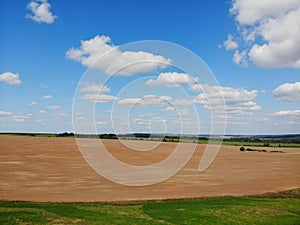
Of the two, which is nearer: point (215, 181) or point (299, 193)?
point (299, 193)

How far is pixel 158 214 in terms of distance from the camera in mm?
22812

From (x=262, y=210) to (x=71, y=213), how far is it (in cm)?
1321

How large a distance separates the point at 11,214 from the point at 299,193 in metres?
27.2

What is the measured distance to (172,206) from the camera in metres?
25.4

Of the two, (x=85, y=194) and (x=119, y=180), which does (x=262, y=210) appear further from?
(x=119, y=180)

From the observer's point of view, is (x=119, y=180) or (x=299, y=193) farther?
(x=119, y=180)

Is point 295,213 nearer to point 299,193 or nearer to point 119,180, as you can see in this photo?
point 299,193

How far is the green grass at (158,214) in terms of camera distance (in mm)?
20781

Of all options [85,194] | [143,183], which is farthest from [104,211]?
[143,183]

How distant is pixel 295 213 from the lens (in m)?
24.5

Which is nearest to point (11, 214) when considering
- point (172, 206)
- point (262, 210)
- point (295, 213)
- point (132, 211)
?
point (132, 211)

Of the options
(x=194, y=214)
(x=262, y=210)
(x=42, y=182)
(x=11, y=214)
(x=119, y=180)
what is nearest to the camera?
(x=11, y=214)

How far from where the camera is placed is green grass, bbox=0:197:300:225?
68.2 ft

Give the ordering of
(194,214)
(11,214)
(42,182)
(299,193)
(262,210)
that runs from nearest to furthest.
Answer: (11,214) → (194,214) → (262,210) → (299,193) → (42,182)
